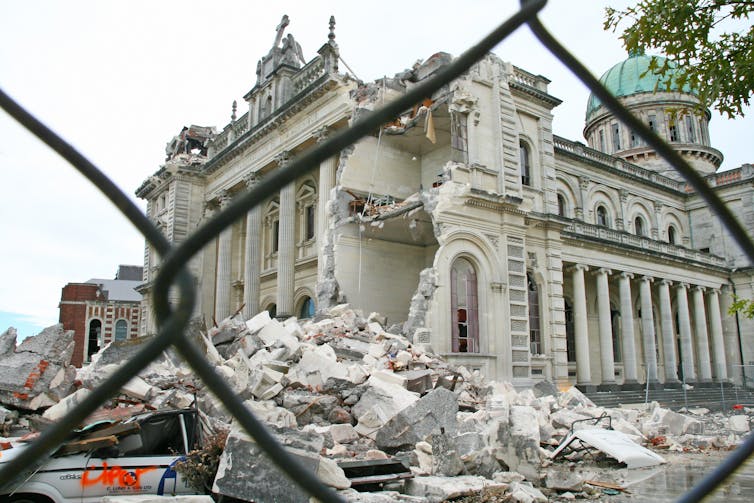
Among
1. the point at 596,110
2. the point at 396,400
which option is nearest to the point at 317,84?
the point at 396,400

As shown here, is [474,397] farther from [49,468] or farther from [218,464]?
[49,468]

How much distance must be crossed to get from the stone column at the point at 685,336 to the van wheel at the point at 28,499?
98.7 ft

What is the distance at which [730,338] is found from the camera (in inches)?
1300

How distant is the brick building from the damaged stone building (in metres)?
13.3

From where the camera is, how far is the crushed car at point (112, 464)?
19.6 ft

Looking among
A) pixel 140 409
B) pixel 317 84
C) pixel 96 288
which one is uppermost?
pixel 317 84

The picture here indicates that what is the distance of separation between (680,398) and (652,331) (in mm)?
3352

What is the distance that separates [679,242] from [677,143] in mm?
9754

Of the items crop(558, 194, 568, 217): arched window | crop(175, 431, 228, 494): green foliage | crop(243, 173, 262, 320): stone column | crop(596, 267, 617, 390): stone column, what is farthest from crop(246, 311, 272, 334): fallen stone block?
crop(558, 194, 568, 217): arched window

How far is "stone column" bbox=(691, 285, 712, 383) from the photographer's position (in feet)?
100

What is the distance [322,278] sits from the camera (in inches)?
838

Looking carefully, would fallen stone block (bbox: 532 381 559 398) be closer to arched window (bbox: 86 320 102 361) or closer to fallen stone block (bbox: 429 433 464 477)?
fallen stone block (bbox: 429 433 464 477)

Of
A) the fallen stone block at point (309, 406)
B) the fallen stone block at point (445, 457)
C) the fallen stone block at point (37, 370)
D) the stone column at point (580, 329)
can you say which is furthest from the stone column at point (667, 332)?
the fallen stone block at point (37, 370)

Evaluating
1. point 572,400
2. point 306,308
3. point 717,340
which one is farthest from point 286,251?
point 717,340
